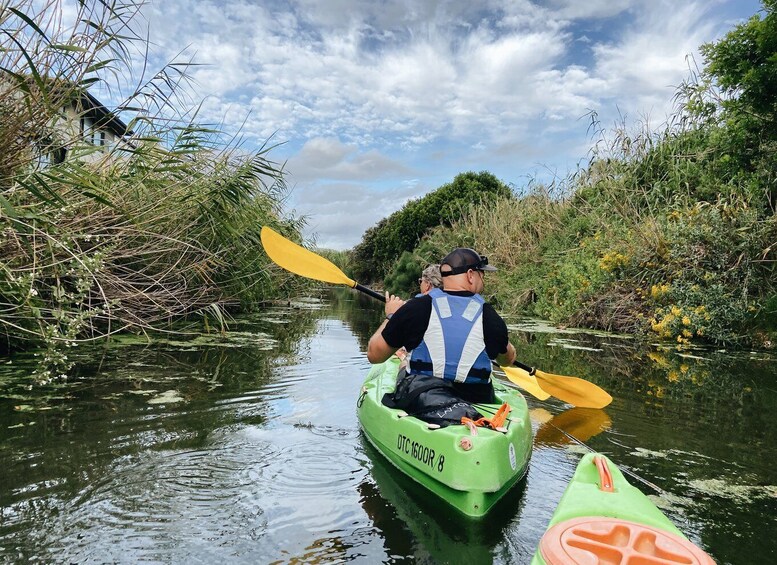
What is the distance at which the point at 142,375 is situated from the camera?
208 inches

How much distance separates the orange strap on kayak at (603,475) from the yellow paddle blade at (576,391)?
7.62ft

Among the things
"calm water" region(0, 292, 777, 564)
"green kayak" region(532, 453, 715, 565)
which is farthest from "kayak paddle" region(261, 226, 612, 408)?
"green kayak" region(532, 453, 715, 565)

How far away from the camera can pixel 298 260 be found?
5.35 m

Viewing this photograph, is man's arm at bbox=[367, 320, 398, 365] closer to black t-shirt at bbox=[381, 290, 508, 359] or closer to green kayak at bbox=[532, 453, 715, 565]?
black t-shirt at bbox=[381, 290, 508, 359]

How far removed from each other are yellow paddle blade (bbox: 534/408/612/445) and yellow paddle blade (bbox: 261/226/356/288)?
2.06 m

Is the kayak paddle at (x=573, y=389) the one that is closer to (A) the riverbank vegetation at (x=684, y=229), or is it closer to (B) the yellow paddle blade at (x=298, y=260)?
(B) the yellow paddle blade at (x=298, y=260)

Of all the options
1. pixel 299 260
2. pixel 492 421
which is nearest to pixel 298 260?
pixel 299 260

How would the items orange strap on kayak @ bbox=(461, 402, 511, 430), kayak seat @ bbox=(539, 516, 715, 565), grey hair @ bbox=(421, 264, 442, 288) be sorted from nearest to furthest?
kayak seat @ bbox=(539, 516, 715, 565) < orange strap on kayak @ bbox=(461, 402, 511, 430) < grey hair @ bbox=(421, 264, 442, 288)

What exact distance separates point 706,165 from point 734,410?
7574mm

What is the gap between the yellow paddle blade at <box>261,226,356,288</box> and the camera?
5215 mm

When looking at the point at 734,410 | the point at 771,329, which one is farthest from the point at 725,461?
the point at 771,329

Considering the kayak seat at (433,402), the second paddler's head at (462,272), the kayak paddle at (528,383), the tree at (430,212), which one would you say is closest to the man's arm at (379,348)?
the kayak seat at (433,402)

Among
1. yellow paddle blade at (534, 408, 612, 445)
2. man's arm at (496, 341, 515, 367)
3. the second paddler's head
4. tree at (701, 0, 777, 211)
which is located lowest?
yellow paddle blade at (534, 408, 612, 445)

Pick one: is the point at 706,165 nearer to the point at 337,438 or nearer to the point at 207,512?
the point at 337,438
